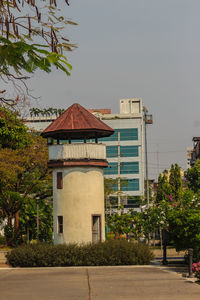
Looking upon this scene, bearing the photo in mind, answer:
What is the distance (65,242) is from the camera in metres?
29.6

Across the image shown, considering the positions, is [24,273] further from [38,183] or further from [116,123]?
[116,123]

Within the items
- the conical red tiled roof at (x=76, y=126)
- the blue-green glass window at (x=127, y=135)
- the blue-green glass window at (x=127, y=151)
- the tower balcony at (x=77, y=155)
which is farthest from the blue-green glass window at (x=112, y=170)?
the tower balcony at (x=77, y=155)

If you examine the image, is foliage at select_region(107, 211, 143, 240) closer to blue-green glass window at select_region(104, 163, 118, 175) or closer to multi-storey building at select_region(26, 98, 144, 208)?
multi-storey building at select_region(26, 98, 144, 208)

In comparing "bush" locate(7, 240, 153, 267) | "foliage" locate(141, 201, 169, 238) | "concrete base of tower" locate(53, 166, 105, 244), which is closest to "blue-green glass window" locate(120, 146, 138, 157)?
"foliage" locate(141, 201, 169, 238)

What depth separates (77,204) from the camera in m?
29.7

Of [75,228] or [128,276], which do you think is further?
[75,228]

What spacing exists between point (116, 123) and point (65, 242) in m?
101

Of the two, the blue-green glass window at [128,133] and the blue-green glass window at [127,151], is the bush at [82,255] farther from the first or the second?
the blue-green glass window at [128,133]

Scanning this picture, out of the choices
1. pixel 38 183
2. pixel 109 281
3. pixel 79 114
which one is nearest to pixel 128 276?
pixel 109 281

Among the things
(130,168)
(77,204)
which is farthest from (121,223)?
(130,168)

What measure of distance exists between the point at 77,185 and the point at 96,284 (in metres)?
10.9

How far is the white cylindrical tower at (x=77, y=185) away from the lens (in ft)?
97.1

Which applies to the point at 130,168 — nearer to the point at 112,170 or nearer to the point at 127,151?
the point at 127,151

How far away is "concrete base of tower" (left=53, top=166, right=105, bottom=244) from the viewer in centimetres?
2955
